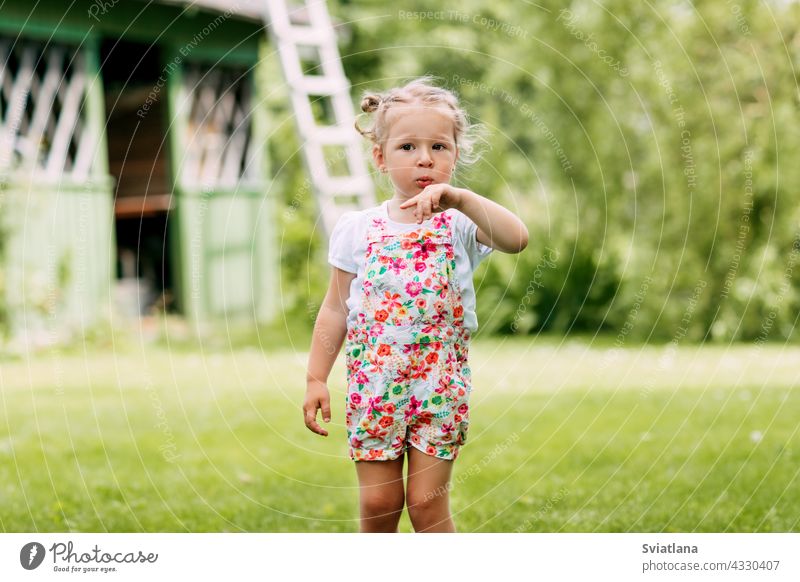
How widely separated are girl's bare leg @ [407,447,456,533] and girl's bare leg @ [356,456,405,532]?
4cm

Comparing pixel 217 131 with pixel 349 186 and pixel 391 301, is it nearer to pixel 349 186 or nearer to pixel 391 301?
pixel 349 186

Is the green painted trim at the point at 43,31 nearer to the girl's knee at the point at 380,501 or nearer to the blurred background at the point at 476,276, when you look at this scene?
the blurred background at the point at 476,276

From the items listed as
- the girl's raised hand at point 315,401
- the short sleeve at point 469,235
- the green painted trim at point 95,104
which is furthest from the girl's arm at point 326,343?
the green painted trim at point 95,104

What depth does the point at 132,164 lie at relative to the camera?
37.4 ft

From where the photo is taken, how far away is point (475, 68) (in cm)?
1539

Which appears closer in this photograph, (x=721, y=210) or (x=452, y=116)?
(x=452, y=116)

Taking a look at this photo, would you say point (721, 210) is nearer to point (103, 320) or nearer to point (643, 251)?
point (643, 251)

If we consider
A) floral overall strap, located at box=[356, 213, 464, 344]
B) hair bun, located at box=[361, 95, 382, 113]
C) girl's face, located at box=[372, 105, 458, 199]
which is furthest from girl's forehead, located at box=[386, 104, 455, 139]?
floral overall strap, located at box=[356, 213, 464, 344]

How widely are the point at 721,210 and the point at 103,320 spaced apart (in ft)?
16.9

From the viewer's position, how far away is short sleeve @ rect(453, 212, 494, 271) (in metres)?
2.82

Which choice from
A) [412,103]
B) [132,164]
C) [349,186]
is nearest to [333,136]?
[349,186]

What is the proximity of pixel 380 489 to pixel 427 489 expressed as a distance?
0.46ft

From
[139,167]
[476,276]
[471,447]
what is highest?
[139,167]
